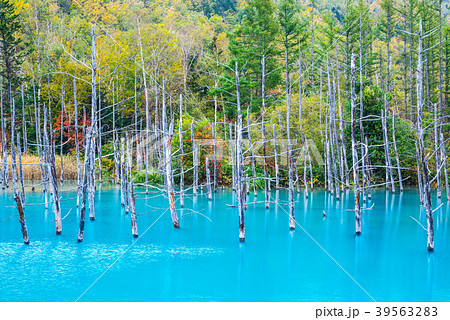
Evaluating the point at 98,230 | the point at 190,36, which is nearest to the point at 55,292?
the point at 98,230

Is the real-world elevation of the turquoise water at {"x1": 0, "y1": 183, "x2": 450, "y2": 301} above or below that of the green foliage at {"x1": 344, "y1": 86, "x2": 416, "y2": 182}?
below

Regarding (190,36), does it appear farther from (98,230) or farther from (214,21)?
(98,230)

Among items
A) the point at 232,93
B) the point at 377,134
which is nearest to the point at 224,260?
the point at 232,93

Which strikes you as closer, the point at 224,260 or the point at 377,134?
the point at 224,260

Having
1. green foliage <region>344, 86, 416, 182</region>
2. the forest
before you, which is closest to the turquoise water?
the forest

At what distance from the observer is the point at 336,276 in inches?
356

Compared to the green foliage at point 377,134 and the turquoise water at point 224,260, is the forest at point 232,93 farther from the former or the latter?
the turquoise water at point 224,260

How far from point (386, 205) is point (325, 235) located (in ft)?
21.5

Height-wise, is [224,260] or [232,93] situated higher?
[232,93]

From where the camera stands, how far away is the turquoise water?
26.8ft

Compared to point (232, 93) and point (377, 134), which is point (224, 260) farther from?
point (377, 134)

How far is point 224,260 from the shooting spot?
10211 millimetres

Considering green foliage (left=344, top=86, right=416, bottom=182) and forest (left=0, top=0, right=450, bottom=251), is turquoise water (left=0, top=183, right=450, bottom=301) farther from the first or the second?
green foliage (left=344, top=86, right=416, bottom=182)

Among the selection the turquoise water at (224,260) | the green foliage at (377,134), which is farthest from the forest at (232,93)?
the turquoise water at (224,260)
